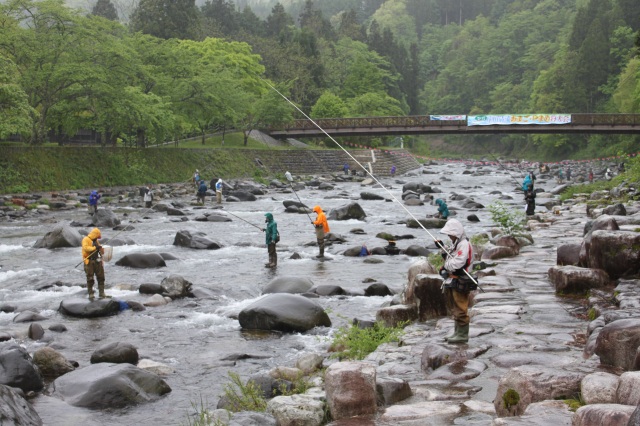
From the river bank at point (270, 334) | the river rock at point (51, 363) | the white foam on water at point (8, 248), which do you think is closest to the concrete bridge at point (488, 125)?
the river bank at point (270, 334)

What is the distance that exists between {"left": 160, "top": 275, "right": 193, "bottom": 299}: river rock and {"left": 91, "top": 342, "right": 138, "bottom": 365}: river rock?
182 inches

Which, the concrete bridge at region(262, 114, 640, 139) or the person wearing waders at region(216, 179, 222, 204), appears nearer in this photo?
the person wearing waders at region(216, 179, 222, 204)

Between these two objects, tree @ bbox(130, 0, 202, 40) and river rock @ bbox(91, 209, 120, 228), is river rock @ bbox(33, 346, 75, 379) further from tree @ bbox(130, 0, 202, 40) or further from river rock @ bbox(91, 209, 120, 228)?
tree @ bbox(130, 0, 202, 40)

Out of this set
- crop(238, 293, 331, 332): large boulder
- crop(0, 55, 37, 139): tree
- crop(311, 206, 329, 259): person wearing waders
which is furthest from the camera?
crop(0, 55, 37, 139): tree

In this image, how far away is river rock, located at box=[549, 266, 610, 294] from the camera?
36.1 feet

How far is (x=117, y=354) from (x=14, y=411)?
3.23 meters

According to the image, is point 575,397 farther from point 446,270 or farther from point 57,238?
point 57,238

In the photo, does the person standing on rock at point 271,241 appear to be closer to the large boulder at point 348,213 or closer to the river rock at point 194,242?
the river rock at point 194,242

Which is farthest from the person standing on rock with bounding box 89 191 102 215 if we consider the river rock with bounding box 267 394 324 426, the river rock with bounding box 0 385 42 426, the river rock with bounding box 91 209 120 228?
the river rock with bounding box 267 394 324 426

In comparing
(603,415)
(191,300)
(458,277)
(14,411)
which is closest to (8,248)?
(191,300)

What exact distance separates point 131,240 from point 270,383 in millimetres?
15690

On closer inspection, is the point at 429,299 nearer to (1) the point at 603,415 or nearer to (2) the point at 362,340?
(2) the point at 362,340

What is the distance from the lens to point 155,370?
400 inches

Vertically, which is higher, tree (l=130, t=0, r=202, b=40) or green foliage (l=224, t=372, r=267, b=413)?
tree (l=130, t=0, r=202, b=40)
